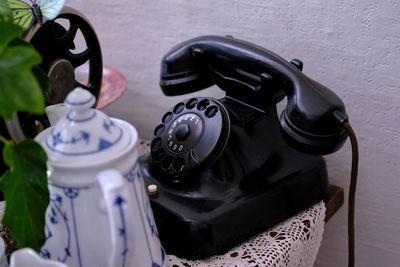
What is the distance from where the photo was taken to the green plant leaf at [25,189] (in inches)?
15.4

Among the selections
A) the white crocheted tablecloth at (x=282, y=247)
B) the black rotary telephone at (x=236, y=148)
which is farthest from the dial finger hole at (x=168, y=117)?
the white crocheted tablecloth at (x=282, y=247)

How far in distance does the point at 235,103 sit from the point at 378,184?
0.27m

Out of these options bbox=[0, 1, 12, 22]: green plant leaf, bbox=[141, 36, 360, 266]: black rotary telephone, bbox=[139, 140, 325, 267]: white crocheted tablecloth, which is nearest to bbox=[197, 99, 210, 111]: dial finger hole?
bbox=[141, 36, 360, 266]: black rotary telephone

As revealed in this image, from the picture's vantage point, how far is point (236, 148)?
61 cm

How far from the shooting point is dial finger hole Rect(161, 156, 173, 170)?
0.61 m

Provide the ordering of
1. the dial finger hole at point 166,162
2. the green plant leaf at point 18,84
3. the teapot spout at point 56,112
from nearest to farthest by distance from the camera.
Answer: the green plant leaf at point 18,84 < the teapot spout at point 56,112 < the dial finger hole at point 166,162

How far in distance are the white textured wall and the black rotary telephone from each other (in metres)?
0.12

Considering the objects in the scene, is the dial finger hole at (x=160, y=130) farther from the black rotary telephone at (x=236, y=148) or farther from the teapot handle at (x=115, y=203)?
the teapot handle at (x=115, y=203)

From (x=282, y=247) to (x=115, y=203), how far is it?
0.27m

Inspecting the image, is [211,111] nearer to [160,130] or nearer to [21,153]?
[160,130]

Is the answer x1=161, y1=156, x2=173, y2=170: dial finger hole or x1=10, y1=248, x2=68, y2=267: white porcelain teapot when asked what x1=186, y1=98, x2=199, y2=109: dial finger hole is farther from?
x1=10, y1=248, x2=68, y2=267: white porcelain teapot

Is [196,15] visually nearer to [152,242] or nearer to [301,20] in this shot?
[301,20]

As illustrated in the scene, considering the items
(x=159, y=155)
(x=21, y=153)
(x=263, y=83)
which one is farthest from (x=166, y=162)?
(x=21, y=153)

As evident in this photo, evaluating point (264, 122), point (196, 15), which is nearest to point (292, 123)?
point (264, 122)
